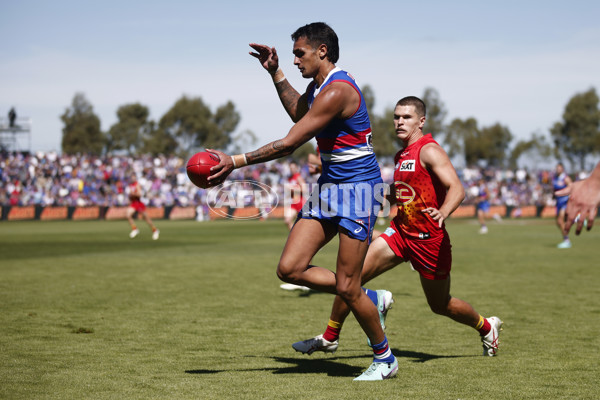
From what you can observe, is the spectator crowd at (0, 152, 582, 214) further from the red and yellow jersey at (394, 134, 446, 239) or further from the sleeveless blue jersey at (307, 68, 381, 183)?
the sleeveless blue jersey at (307, 68, 381, 183)

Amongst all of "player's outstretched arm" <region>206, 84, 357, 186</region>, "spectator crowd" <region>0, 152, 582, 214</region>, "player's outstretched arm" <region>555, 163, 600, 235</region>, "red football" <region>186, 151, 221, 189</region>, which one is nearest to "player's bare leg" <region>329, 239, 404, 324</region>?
"player's outstretched arm" <region>206, 84, 357, 186</region>

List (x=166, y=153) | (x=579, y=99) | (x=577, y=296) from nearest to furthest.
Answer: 1. (x=577, y=296)
2. (x=579, y=99)
3. (x=166, y=153)

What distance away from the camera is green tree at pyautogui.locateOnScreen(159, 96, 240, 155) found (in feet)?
309

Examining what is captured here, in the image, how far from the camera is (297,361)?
6.30 metres

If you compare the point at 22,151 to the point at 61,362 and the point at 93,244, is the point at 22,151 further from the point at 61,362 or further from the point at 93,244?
the point at 61,362

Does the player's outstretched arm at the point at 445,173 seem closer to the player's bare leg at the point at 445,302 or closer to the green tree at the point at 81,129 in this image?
the player's bare leg at the point at 445,302

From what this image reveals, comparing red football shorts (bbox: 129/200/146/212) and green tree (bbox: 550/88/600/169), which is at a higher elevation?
green tree (bbox: 550/88/600/169)

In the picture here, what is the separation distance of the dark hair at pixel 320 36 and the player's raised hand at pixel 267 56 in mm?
587

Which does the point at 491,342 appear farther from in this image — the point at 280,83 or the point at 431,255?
the point at 280,83

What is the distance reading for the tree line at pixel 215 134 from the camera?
83812 millimetres

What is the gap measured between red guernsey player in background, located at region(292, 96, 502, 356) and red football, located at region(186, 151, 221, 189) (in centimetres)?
199

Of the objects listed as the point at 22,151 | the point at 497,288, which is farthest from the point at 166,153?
the point at 497,288

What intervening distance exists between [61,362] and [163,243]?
17674mm

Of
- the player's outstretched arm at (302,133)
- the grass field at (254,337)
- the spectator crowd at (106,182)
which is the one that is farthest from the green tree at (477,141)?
the player's outstretched arm at (302,133)
